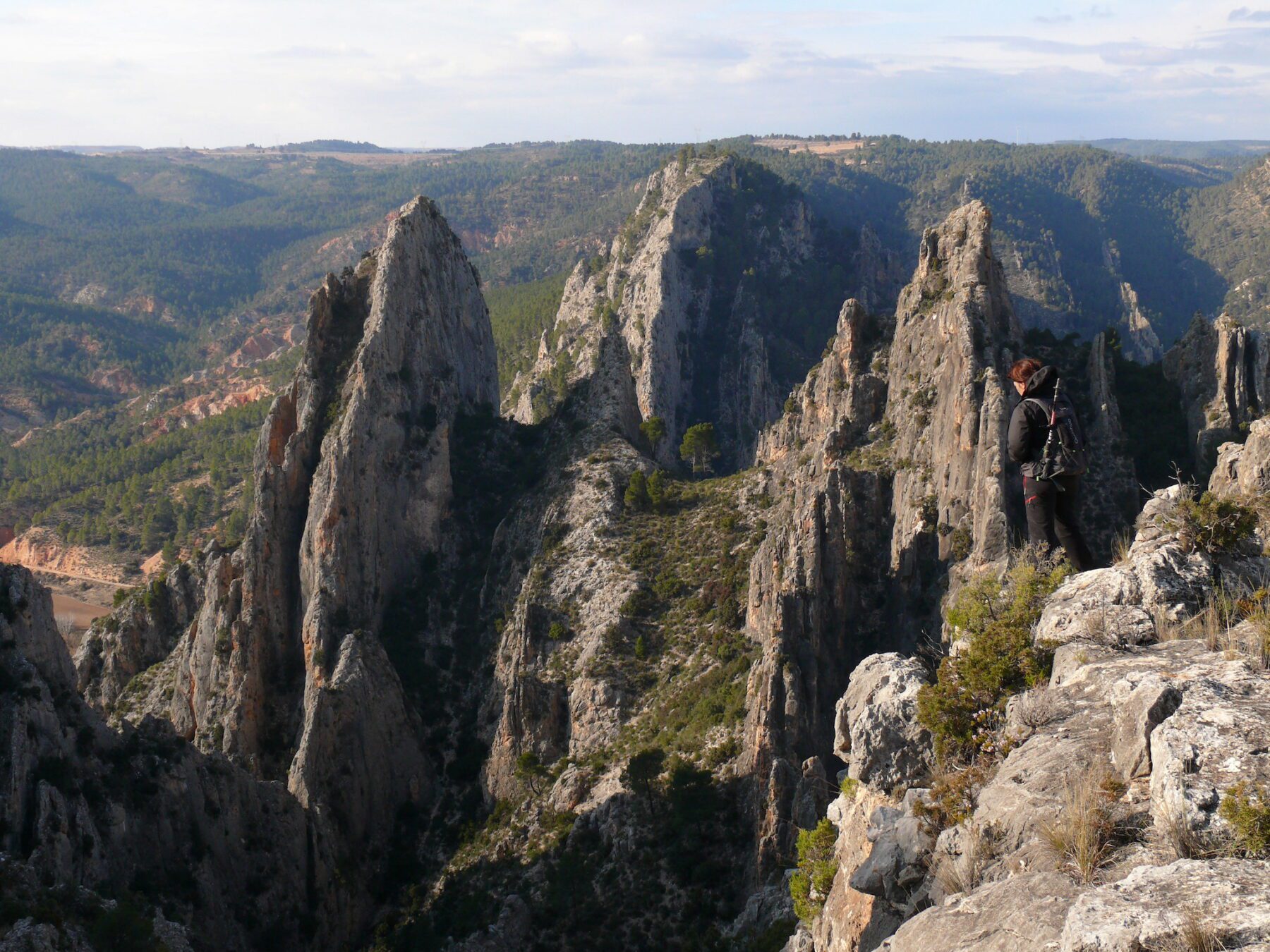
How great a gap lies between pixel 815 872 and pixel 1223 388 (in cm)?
5028

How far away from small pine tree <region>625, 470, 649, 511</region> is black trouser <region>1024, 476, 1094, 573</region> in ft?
181

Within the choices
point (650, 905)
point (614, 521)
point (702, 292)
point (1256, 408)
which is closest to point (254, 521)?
point (614, 521)

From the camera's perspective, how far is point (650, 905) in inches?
1943

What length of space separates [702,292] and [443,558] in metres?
110

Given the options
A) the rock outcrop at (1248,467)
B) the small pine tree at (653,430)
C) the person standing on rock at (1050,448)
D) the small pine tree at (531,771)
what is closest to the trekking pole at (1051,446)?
the person standing on rock at (1050,448)

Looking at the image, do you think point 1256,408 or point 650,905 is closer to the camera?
point 650,905

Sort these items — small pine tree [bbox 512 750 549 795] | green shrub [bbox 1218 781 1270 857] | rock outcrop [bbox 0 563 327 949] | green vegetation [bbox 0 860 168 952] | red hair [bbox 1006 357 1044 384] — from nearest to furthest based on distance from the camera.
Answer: green shrub [bbox 1218 781 1270 857]
red hair [bbox 1006 357 1044 384]
green vegetation [bbox 0 860 168 952]
rock outcrop [bbox 0 563 327 949]
small pine tree [bbox 512 750 549 795]

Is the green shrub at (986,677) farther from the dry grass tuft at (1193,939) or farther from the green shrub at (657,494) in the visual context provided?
the green shrub at (657,494)

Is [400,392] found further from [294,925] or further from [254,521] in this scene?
[294,925]

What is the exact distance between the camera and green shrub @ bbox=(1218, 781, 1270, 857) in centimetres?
1091

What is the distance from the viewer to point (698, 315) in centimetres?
17588

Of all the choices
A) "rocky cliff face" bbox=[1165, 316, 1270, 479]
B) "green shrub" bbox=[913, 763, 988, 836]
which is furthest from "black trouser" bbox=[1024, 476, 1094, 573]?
"rocky cliff face" bbox=[1165, 316, 1270, 479]

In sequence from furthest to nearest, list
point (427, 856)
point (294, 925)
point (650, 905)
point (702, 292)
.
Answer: point (702, 292), point (427, 856), point (294, 925), point (650, 905)

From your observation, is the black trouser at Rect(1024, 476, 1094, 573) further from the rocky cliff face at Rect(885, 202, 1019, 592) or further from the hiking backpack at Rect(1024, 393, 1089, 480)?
the rocky cliff face at Rect(885, 202, 1019, 592)
